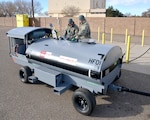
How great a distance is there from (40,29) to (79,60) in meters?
2.40

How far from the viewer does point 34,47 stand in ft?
16.2

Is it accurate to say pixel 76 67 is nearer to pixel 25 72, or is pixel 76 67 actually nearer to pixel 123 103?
pixel 123 103

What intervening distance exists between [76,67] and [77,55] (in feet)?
0.92

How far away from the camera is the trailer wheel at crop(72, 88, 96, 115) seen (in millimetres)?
3523

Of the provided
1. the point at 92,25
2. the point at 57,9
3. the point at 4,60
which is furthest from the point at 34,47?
the point at 57,9

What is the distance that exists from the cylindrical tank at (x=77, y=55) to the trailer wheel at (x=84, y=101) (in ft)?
1.31

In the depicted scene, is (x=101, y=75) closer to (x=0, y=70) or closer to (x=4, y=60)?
(x=0, y=70)

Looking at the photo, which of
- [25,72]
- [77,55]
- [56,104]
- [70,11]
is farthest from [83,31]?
[70,11]

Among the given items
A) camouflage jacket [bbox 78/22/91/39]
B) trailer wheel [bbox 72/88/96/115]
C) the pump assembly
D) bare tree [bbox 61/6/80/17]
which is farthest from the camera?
bare tree [bbox 61/6/80/17]

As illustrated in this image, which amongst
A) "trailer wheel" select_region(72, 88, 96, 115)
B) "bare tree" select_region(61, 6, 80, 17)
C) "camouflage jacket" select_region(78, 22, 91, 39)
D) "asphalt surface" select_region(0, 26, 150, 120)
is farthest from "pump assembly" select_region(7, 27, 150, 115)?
"bare tree" select_region(61, 6, 80, 17)

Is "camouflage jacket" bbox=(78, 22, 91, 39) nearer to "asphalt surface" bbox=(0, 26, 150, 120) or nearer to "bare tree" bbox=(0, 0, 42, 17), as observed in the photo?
"asphalt surface" bbox=(0, 26, 150, 120)

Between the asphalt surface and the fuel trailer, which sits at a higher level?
the fuel trailer

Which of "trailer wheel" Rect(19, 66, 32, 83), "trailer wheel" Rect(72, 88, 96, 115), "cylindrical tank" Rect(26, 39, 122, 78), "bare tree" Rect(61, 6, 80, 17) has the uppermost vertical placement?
"bare tree" Rect(61, 6, 80, 17)

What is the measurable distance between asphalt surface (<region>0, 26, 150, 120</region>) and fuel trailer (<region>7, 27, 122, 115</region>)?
28 cm
